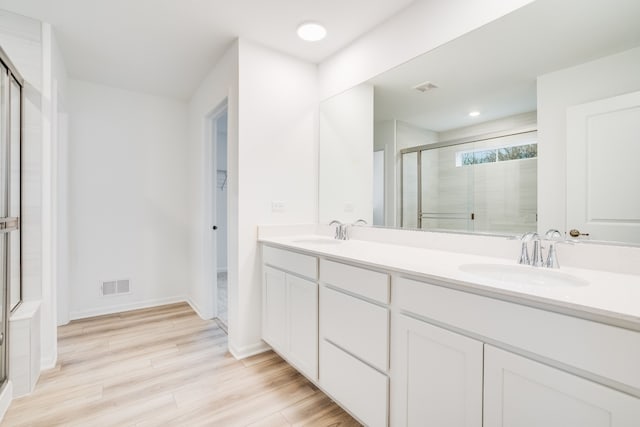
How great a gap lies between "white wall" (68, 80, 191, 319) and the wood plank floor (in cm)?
73

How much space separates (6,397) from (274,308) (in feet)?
5.00

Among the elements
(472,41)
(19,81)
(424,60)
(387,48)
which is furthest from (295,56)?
(19,81)

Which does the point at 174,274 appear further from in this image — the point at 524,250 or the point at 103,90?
the point at 524,250

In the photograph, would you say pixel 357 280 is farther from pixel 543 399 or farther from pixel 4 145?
pixel 4 145

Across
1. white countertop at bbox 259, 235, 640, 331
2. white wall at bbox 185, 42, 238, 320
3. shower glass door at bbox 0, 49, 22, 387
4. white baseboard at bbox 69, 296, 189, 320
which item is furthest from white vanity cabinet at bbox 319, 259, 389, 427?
white baseboard at bbox 69, 296, 189, 320

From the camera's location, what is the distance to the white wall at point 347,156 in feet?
7.46

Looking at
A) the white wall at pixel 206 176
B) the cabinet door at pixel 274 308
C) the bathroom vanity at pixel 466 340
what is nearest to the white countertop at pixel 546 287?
the bathroom vanity at pixel 466 340

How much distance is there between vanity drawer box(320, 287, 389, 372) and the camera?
1313mm

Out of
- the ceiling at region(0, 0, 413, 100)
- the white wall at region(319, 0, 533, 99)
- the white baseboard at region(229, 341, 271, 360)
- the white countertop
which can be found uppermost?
the ceiling at region(0, 0, 413, 100)

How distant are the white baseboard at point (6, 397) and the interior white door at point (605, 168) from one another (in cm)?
293

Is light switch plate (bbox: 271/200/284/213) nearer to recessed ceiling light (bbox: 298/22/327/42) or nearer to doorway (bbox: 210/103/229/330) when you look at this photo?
doorway (bbox: 210/103/229/330)

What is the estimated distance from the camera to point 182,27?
6.96 ft

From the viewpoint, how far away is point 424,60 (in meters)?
1.84

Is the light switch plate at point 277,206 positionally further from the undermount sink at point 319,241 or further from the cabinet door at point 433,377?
the cabinet door at point 433,377
